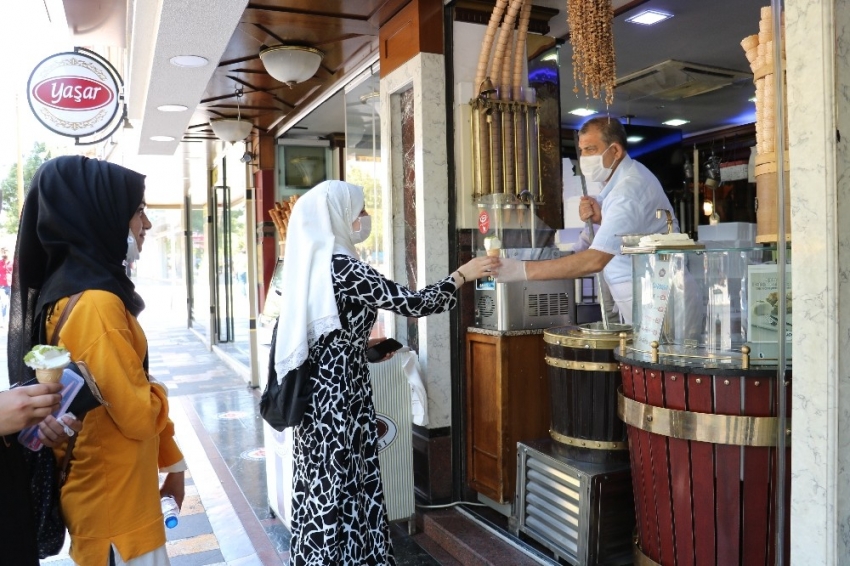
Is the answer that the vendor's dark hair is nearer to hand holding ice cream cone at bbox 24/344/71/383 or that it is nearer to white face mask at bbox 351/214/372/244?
white face mask at bbox 351/214/372/244

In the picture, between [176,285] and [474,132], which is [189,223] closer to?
[176,285]

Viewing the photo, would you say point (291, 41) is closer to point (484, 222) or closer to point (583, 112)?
point (484, 222)

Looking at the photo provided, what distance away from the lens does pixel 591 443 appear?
318 cm

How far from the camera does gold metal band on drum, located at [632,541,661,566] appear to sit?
273 centimetres

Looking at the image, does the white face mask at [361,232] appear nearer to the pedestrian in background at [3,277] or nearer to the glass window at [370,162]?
the glass window at [370,162]

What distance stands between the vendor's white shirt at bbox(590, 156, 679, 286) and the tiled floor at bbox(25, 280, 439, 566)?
191cm

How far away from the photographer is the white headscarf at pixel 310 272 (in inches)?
109

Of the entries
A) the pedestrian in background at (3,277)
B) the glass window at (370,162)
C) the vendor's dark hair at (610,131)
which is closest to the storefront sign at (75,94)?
the glass window at (370,162)

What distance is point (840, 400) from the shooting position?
1.88 m

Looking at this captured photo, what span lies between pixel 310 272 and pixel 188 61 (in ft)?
9.70

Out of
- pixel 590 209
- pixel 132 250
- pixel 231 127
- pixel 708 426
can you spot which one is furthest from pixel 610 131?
pixel 231 127

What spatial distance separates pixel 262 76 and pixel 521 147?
2946mm

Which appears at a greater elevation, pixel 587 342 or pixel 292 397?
pixel 587 342

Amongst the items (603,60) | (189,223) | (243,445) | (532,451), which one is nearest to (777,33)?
(603,60)
